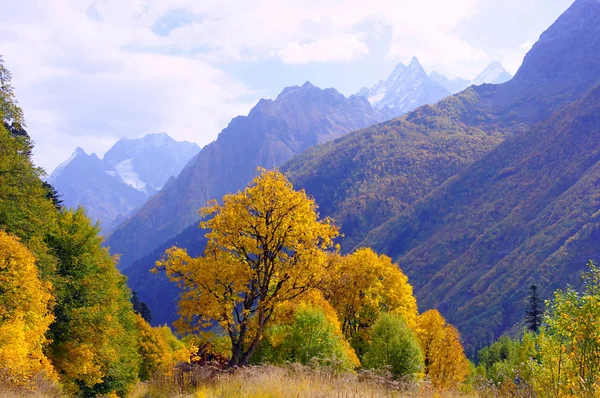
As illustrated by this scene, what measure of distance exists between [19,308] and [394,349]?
24843 millimetres

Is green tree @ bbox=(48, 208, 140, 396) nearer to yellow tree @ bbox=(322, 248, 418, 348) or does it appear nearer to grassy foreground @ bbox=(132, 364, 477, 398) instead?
yellow tree @ bbox=(322, 248, 418, 348)

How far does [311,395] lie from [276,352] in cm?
1893

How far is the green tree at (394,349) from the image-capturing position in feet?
110

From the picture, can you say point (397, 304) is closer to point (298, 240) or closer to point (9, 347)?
point (298, 240)

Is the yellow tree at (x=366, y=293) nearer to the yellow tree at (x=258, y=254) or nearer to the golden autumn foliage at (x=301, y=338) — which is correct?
the golden autumn foliage at (x=301, y=338)

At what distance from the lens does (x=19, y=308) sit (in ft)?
66.8

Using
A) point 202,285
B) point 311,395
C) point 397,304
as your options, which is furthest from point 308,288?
point 397,304

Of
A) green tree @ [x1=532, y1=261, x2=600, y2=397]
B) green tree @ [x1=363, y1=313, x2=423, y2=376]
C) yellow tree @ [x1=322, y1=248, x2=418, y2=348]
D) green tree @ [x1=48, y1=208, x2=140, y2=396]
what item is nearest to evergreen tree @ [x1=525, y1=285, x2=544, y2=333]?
yellow tree @ [x1=322, y1=248, x2=418, y2=348]

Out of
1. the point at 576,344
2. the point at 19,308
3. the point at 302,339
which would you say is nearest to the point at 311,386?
the point at 576,344

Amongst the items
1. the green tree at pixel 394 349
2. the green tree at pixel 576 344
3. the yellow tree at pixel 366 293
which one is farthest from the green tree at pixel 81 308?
the green tree at pixel 576 344

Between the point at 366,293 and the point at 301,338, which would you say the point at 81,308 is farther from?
the point at 366,293

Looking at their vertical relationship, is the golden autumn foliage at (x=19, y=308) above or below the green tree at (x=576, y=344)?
above

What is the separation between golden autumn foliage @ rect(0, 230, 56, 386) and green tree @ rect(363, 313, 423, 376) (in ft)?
73.1

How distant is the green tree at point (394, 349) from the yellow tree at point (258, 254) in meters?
15.9
